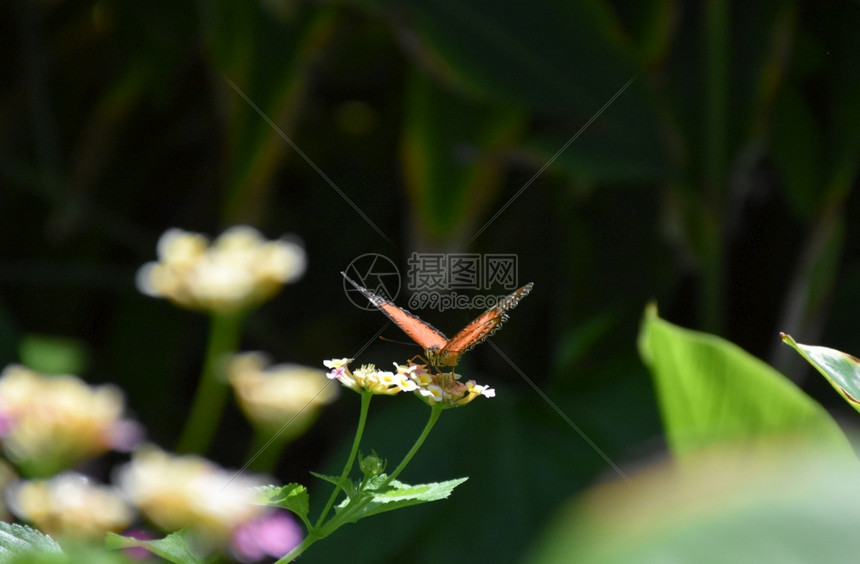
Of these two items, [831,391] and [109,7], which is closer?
[831,391]

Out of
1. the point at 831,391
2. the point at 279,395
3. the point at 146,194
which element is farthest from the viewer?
the point at 146,194

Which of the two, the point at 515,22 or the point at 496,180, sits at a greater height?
the point at 515,22

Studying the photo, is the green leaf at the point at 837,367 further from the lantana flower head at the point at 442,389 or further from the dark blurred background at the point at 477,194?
the dark blurred background at the point at 477,194

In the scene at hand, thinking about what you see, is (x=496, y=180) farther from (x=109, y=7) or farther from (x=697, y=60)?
(x=109, y=7)

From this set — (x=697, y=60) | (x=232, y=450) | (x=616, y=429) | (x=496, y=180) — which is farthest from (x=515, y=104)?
(x=232, y=450)

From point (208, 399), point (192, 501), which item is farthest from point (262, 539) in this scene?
point (208, 399)

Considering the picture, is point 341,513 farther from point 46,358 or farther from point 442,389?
point 46,358
